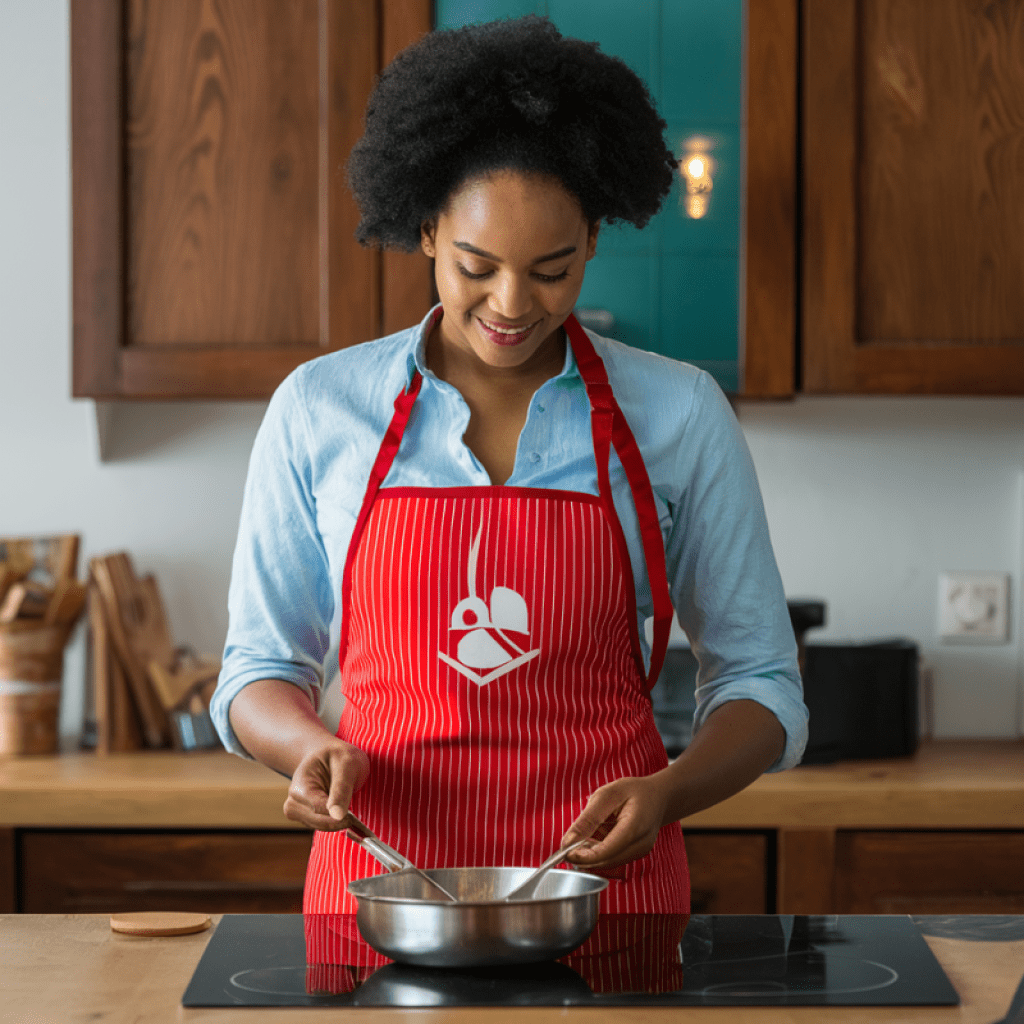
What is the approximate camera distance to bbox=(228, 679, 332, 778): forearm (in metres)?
1.06

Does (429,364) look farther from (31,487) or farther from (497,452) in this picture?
(31,487)

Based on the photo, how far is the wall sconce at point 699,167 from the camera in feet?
5.98

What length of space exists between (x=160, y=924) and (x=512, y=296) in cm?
56

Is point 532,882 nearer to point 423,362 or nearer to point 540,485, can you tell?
point 540,485

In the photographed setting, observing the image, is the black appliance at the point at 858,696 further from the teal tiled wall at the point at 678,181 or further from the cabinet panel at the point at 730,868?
the teal tiled wall at the point at 678,181

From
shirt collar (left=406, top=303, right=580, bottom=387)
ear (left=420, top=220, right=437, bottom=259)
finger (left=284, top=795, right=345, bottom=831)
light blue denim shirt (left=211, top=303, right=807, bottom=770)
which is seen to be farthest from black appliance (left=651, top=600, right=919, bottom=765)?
finger (left=284, top=795, right=345, bottom=831)

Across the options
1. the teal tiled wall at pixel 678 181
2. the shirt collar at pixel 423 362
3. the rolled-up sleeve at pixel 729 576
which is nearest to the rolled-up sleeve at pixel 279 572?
the shirt collar at pixel 423 362

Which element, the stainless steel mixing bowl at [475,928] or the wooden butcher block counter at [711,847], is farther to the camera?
the wooden butcher block counter at [711,847]

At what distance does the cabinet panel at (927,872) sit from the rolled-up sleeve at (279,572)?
842 mm

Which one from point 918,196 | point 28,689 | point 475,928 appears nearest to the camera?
point 475,928

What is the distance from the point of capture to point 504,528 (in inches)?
44.5

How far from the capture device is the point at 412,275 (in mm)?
1846

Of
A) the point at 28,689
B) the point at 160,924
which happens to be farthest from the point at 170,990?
the point at 28,689

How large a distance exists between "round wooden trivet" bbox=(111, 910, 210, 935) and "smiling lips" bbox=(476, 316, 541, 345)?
527 millimetres
